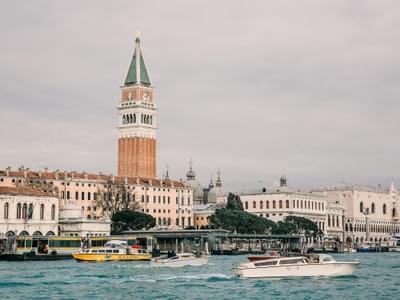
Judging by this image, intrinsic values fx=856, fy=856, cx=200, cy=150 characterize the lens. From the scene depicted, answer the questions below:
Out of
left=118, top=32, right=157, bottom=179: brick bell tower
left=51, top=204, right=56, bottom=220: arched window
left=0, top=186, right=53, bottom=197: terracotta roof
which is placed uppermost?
left=118, top=32, right=157, bottom=179: brick bell tower

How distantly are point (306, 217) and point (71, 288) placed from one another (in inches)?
4138

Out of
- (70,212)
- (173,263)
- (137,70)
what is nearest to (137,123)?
(137,70)

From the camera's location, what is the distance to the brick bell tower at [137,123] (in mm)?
139000

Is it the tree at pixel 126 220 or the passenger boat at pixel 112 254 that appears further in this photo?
the tree at pixel 126 220

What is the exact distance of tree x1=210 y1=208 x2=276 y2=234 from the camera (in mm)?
117438

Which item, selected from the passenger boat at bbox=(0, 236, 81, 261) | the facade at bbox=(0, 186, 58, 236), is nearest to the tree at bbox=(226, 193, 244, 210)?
the facade at bbox=(0, 186, 58, 236)

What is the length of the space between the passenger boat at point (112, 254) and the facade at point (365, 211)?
83.5 m

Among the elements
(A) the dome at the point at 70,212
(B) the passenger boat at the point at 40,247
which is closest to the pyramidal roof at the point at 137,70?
(A) the dome at the point at 70,212

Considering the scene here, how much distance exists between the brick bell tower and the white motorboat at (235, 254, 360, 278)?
88.5 meters

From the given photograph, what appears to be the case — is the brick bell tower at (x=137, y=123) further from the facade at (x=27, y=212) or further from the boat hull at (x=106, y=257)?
→ the boat hull at (x=106, y=257)

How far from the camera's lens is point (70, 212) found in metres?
103

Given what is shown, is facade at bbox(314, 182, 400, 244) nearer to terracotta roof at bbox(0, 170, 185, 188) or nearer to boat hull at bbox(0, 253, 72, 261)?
terracotta roof at bbox(0, 170, 185, 188)

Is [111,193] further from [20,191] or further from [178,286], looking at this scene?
[178,286]

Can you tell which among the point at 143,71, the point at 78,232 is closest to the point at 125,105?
the point at 143,71
